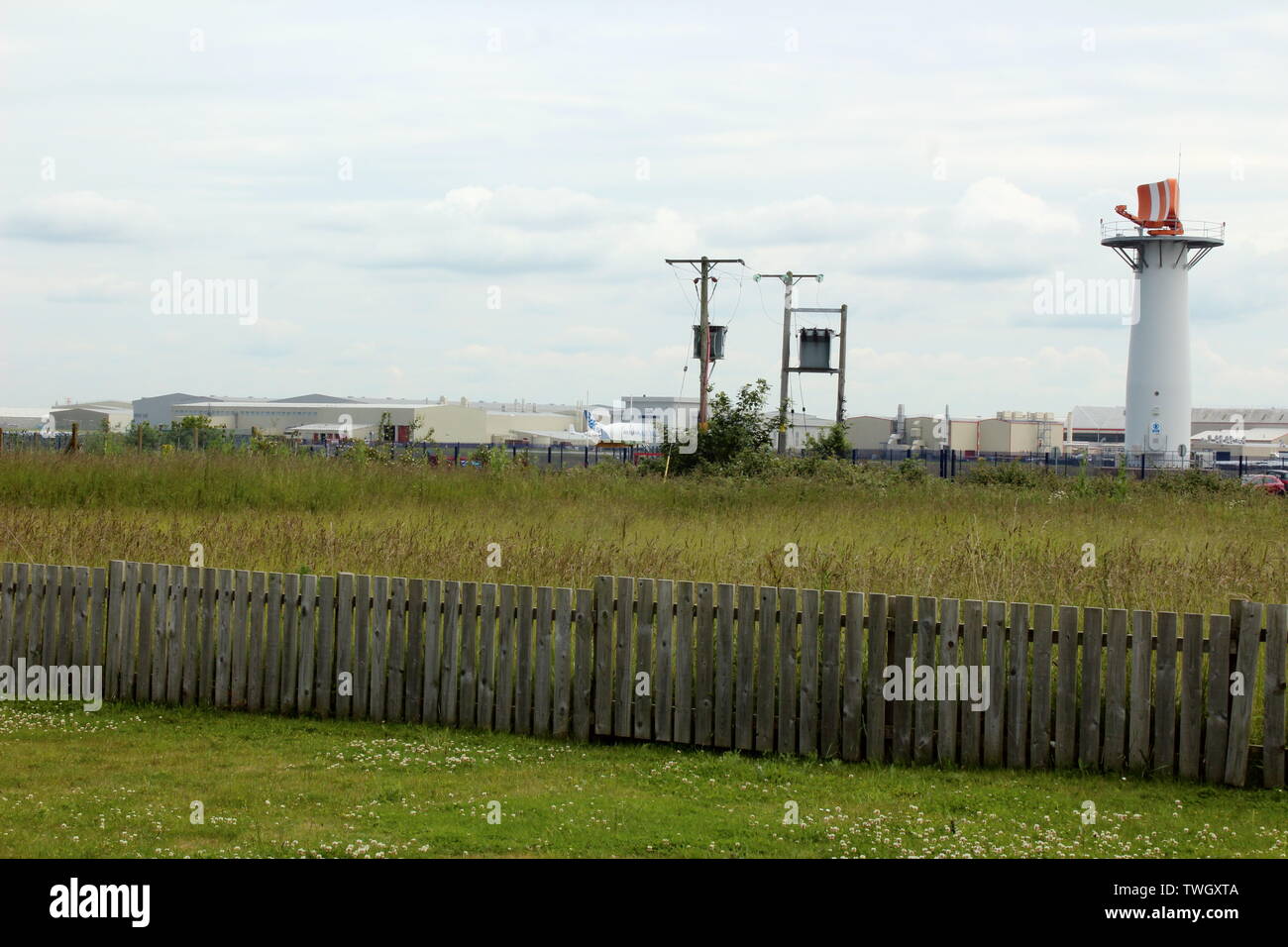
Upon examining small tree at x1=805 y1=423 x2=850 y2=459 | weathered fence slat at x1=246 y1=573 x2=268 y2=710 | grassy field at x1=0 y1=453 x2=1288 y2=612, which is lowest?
weathered fence slat at x1=246 y1=573 x2=268 y2=710

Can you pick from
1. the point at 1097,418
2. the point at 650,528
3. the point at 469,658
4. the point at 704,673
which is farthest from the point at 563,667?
the point at 1097,418

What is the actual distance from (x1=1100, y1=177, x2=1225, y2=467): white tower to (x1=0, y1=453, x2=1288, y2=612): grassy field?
3535cm

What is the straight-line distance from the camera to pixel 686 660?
28.6ft

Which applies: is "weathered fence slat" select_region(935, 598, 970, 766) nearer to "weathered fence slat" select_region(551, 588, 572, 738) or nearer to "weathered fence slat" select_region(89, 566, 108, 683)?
"weathered fence slat" select_region(551, 588, 572, 738)

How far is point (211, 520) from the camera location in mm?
17125

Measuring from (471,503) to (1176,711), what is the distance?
1390cm

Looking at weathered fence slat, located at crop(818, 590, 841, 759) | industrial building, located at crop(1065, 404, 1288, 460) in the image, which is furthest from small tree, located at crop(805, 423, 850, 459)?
industrial building, located at crop(1065, 404, 1288, 460)

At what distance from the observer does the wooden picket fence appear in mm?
7840

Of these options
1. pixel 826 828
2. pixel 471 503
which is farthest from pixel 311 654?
pixel 471 503

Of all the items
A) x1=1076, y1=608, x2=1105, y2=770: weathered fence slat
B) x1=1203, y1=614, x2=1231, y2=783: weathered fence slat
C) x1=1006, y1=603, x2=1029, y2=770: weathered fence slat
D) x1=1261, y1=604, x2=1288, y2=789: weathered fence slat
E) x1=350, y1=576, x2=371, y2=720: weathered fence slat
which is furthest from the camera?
x1=350, y1=576, x2=371, y2=720: weathered fence slat

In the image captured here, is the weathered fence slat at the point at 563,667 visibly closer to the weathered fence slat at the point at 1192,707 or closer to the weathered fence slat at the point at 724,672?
the weathered fence slat at the point at 724,672
